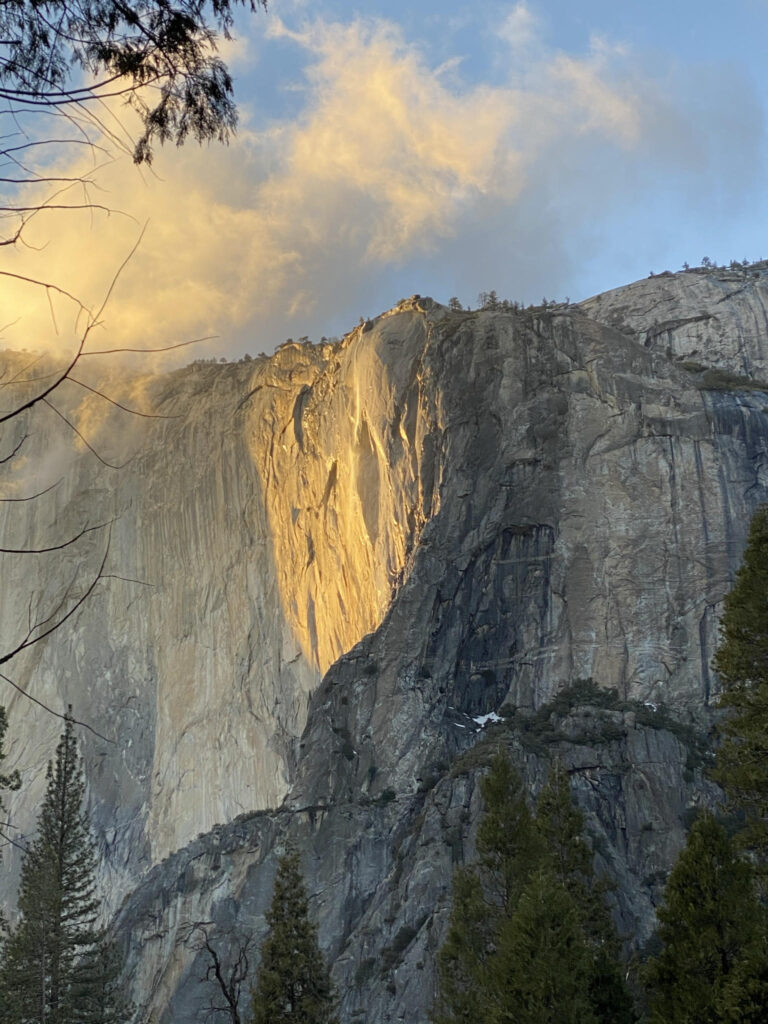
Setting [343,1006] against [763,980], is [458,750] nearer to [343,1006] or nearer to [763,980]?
[343,1006]

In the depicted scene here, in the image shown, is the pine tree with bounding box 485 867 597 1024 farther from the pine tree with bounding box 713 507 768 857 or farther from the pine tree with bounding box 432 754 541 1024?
the pine tree with bounding box 432 754 541 1024

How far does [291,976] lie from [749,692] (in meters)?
12.8

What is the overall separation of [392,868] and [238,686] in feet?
80.5

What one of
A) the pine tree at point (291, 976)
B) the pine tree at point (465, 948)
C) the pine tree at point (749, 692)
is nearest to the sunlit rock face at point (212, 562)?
the pine tree at point (291, 976)

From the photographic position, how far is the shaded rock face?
46812mm

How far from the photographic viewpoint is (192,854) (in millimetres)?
53844

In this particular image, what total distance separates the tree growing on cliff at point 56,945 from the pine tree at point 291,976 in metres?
5.84

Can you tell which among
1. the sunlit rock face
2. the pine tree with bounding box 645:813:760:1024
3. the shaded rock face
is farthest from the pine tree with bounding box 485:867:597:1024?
the sunlit rock face

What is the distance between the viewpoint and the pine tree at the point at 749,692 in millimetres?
19344

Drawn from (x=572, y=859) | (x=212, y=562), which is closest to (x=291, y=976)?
(x=572, y=859)

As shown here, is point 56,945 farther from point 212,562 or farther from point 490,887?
point 212,562

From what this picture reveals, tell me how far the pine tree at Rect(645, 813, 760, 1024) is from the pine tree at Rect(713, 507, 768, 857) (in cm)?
71

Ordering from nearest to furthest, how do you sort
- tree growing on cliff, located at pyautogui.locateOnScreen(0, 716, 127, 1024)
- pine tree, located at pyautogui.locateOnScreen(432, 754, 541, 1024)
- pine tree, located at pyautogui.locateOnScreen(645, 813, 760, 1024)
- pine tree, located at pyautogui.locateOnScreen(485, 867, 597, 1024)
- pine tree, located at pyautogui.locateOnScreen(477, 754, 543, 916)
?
pine tree, located at pyautogui.locateOnScreen(645, 813, 760, 1024) < pine tree, located at pyautogui.locateOnScreen(485, 867, 597, 1024) < pine tree, located at pyautogui.locateOnScreen(432, 754, 541, 1024) < pine tree, located at pyautogui.locateOnScreen(477, 754, 543, 916) < tree growing on cliff, located at pyautogui.locateOnScreen(0, 716, 127, 1024)

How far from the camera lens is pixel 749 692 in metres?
20.2
